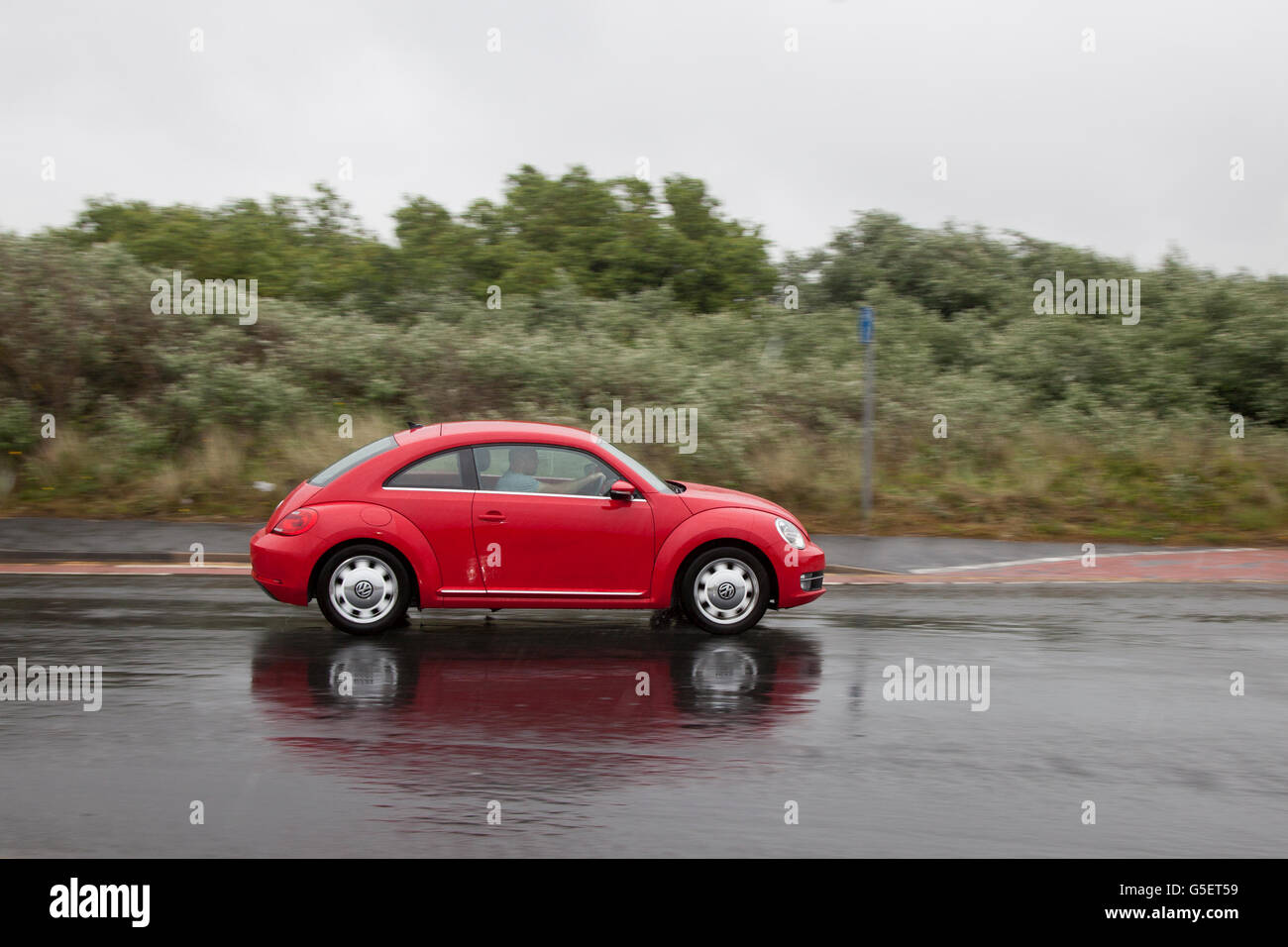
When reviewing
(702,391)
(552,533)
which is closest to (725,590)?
(552,533)

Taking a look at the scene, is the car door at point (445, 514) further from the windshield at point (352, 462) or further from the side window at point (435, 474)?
the windshield at point (352, 462)

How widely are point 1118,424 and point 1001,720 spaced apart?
15978 millimetres

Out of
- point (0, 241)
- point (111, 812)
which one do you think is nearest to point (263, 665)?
point (111, 812)

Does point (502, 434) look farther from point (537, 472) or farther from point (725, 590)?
point (725, 590)

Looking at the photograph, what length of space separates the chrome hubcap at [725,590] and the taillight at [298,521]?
2.83 metres

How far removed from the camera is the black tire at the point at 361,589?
9281 millimetres

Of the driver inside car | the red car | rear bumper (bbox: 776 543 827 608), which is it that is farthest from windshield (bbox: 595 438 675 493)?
rear bumper (bbox: 776 543 827 608)

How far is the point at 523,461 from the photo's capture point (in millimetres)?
9617

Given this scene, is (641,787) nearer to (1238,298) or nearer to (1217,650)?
(1217,650)

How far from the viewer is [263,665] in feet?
27.5

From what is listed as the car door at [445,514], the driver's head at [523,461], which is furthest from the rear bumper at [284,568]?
the driver's head at [523,461]

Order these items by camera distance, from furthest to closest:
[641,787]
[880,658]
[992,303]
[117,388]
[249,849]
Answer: [992,303]
[117,388]
[880,658]
[641,787]
[249,849]

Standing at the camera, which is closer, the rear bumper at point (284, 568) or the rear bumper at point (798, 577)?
the rear bumper at point (284, 568)

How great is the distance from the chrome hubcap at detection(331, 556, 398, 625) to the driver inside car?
105 centimetres
